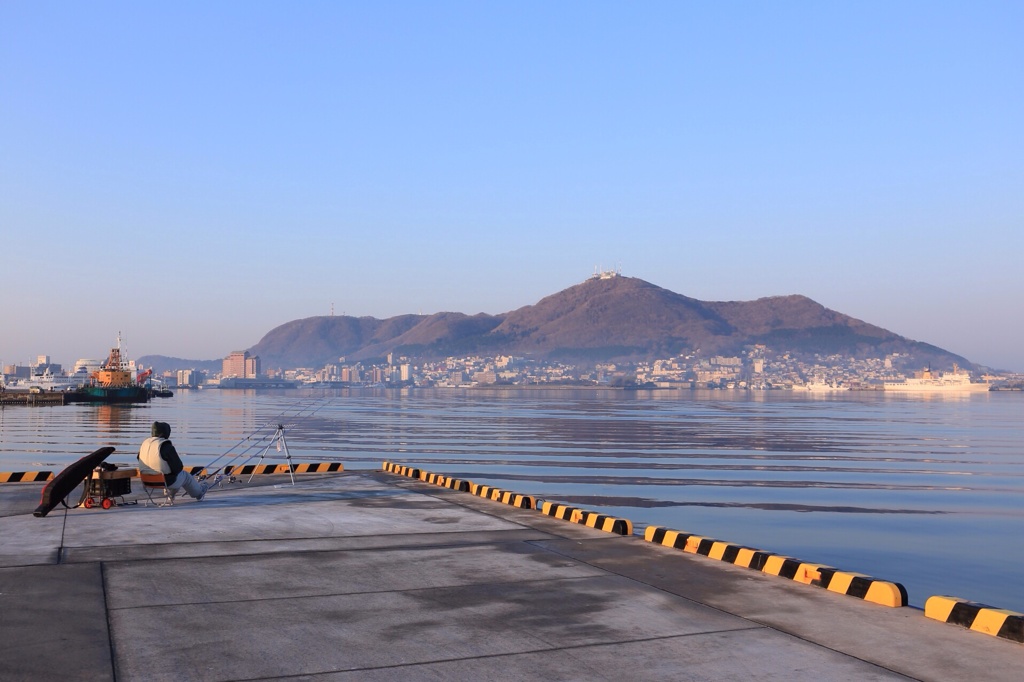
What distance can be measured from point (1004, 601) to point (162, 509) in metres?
13.1

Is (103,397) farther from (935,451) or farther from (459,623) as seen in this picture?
(459,623)

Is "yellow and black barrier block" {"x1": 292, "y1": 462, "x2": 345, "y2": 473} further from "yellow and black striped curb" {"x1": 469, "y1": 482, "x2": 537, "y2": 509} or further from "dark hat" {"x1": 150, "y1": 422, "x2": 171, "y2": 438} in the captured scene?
"dark hat" {"x1": 150, "y1": 422, "x2": 171, "y2": 438}

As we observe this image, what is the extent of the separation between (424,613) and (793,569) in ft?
14.5

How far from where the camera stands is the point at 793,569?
10445 mm

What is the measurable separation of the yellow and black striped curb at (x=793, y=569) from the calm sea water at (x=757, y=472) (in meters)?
3.03

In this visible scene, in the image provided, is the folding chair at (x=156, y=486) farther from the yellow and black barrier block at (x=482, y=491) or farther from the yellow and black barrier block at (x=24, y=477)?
the yellow and black barrier block at (x=482, y=491)

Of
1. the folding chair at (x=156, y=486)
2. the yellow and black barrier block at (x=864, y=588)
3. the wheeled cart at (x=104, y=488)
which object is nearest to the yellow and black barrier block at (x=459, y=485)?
the folding chair at (x=156, y=486)

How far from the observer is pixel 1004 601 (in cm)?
1281

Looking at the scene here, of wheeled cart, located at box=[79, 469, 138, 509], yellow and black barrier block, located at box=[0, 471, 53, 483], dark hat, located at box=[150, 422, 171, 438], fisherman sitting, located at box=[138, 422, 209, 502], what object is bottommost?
yellow and black barrier block, located at box=[0, 471, 53, 483]

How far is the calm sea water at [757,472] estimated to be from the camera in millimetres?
16562

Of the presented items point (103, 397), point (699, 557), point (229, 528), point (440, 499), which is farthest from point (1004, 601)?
point (103, 397)

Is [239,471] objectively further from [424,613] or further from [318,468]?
[424,613]

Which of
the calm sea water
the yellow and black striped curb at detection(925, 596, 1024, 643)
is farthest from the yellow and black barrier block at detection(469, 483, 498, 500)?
the yellow and black striped curb at detection(925, 596, 1024, 643)

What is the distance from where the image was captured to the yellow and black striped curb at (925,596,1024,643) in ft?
25.7
